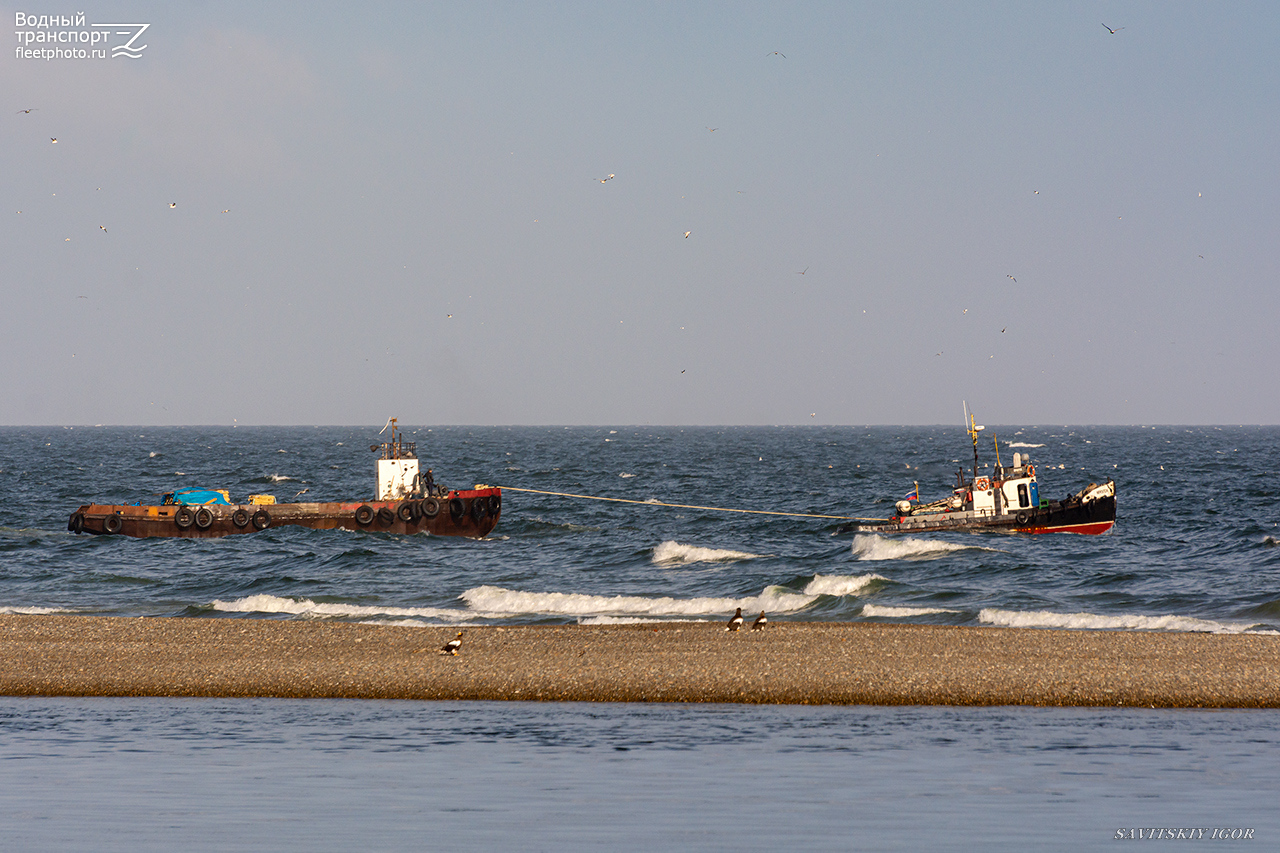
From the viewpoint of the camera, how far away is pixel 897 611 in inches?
1298

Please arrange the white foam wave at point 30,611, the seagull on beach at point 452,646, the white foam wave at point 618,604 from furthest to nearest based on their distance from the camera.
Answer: the white foam wave at point 618,604 → the white foam wave at point 30,611 → the seagull on beach at point 452,646

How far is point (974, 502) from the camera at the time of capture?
2233 inches

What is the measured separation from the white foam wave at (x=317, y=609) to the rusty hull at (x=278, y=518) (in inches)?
995

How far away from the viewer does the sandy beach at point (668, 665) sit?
853 inches

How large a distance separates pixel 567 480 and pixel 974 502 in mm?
56318

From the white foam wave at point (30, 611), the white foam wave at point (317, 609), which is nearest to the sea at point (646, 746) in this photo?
the white foam wave at point (317, 609)

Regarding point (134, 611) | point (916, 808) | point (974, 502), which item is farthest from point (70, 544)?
point (916, 808)

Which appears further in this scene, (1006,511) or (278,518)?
(278,518)

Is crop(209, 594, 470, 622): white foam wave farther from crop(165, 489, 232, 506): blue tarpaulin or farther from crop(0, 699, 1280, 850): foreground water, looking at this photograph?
crop(165, 489, 232, 506): blue tarpaulin

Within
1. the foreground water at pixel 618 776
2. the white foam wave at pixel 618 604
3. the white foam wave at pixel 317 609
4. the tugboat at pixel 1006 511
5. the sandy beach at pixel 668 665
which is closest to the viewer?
the foreground water at pixel 618 776

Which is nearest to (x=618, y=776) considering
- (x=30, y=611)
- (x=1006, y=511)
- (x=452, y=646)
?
(x=452, y=646)

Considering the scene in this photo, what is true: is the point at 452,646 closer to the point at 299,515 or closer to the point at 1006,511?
the point at 1006,511

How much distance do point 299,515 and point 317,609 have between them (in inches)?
1152

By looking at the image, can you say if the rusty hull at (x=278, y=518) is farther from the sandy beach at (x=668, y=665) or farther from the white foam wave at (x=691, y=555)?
the sandy beach at (x=668, y=665)
